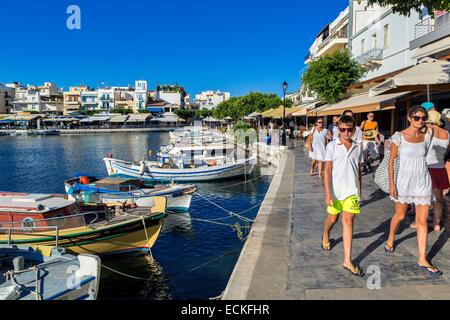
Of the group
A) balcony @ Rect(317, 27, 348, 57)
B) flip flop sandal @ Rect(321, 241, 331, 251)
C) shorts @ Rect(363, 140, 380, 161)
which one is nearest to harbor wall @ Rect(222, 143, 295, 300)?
flip flop sandal @ Rect(321, 241, 331, 251)

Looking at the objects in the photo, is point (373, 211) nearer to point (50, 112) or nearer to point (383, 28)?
point (383, 28)

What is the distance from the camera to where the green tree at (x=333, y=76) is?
24150mm

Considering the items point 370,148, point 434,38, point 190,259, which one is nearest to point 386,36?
point 434,38

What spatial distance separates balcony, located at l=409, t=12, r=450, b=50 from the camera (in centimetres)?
1519

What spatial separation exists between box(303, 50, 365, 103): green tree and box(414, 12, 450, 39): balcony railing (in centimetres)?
529

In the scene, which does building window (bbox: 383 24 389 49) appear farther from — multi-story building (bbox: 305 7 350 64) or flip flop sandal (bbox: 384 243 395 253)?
flip flop sandal (bbox: 384 243 395 253)

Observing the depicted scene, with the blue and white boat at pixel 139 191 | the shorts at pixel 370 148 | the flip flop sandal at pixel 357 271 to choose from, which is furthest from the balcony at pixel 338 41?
the flip flop sandal at pixel 357 271

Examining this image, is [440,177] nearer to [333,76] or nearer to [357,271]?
[357,271]

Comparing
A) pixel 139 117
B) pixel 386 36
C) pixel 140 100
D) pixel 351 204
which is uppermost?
pixel 140 100

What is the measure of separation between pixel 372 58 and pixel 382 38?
163 cm

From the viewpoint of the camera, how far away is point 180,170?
23.4m

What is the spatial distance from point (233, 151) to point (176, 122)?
100 m

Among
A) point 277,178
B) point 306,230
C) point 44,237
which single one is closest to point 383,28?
point 277,178

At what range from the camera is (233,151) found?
93.4 ft
